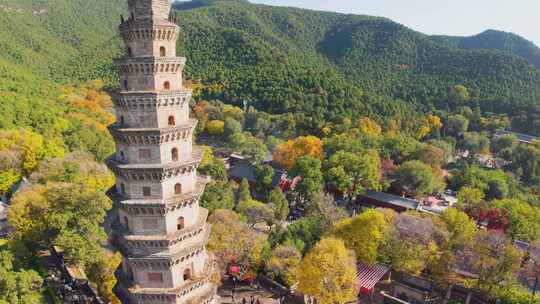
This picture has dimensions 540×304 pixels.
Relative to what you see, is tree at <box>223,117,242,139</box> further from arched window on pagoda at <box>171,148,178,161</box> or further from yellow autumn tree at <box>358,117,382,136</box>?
arched window on pagoda at <box>171,148,178,161</box>

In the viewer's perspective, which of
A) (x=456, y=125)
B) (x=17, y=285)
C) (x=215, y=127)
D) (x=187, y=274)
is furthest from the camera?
(x=456, y=125)

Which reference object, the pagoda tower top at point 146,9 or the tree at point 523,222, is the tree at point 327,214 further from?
the pagoda tower top at point 146,9

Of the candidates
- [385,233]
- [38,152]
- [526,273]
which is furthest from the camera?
[38,152]

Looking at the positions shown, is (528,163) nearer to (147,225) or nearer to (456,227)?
(456,227)

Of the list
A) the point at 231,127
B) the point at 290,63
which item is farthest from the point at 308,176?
the point at 290,63

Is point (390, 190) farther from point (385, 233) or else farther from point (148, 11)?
point (148, 11)

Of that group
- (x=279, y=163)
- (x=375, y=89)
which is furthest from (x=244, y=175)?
(x=375, y=89)
